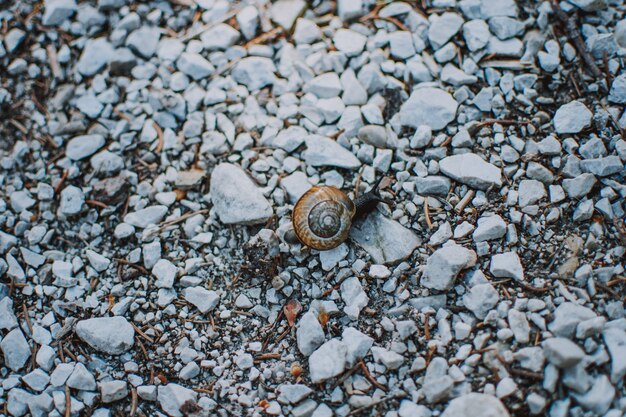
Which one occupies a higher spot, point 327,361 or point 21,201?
point 21,201

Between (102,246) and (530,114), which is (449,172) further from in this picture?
(102,246)

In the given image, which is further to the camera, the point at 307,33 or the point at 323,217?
the point at 307,33

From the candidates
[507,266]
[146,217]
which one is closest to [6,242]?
[146,217]

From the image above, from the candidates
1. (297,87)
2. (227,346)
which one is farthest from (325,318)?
(297,87)

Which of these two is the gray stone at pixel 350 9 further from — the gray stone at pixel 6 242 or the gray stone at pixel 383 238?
the gray stone at pixel 6 242

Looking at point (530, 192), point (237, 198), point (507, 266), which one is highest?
point (237, 198)

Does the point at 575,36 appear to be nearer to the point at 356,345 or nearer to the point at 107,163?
the point at 356,345

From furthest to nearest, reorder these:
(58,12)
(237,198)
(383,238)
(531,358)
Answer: (58,12), (237,198), (383,238), (531,358)
